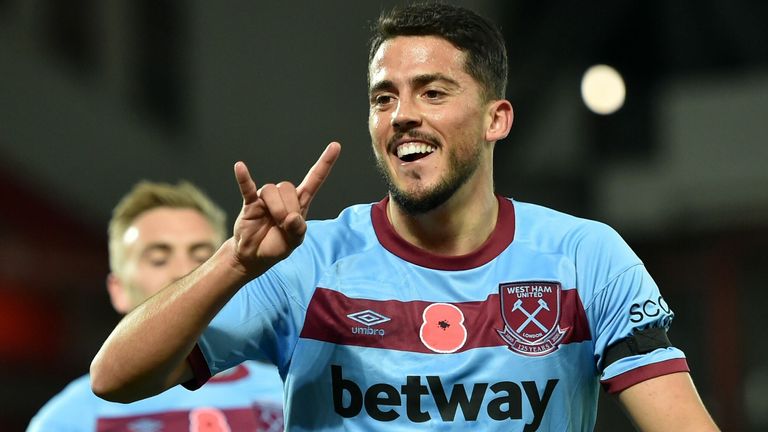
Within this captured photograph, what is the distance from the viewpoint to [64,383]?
723 centimetres

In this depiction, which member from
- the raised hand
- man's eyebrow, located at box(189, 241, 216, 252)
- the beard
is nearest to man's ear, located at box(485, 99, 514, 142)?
the beard

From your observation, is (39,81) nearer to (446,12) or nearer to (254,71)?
(254,71)

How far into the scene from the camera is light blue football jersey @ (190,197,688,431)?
7.77 ft

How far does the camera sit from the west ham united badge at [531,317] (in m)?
2.43

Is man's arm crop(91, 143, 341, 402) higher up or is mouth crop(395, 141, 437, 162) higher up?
mouth crop(395, 141, 437, 162)

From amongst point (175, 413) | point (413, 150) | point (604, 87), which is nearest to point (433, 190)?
point (413, 150)

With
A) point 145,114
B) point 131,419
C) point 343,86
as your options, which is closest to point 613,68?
point 343,86

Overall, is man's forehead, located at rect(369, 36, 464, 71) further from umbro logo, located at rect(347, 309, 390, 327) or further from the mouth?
umbro logo, located at rect(347, 309, 390, 327)

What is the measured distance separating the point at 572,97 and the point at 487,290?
5.25m

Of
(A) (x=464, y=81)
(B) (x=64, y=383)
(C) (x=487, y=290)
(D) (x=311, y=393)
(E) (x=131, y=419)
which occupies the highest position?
(A) (x=464, y=81)

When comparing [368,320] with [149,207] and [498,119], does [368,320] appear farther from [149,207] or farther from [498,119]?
[149,207]

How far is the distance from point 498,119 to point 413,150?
0.98 ft

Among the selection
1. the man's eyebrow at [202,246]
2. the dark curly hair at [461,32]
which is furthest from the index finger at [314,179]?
the man's eyebrow at [202,246]

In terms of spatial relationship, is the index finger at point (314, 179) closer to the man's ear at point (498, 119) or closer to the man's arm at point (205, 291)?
the man's arm at point (205, 291)
